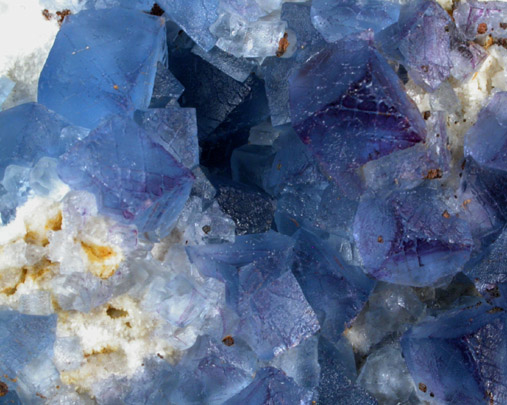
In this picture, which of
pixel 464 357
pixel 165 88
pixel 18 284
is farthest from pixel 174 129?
pixel 464 357

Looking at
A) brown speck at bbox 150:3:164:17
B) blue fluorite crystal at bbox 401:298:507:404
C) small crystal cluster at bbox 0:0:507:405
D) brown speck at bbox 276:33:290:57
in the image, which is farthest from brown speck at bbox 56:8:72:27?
blue fluorite crystal at bbox 401:298:507:404

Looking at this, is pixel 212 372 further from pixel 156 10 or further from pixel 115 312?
pixel 156 10

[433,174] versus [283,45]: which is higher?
[283,45]

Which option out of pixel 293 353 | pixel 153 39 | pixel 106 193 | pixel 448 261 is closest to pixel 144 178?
pixel 106 193

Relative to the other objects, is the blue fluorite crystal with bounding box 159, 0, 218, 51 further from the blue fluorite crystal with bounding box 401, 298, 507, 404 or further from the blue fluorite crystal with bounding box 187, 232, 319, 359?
the blue fluorite crystal with bounding box 401, 298, 507, 404

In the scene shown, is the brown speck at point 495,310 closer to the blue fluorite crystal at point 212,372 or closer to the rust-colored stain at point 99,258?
the blue fluorite crystal at point 212,372

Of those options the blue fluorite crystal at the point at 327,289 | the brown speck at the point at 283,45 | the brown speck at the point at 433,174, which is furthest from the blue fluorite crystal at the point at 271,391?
the brown speck at the point at 283,45

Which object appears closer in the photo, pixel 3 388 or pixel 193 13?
pixel 3 388
